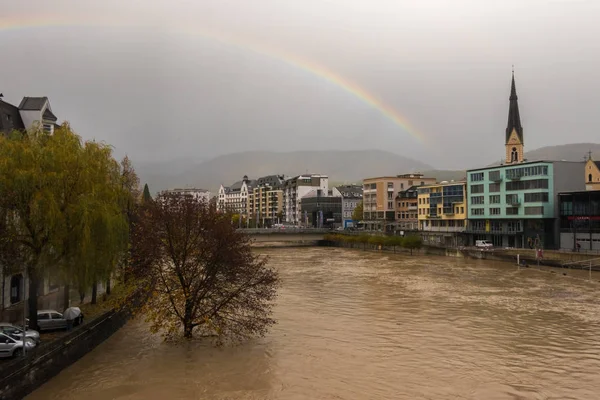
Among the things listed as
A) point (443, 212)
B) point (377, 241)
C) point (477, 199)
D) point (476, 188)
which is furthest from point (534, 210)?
point (377, 241)

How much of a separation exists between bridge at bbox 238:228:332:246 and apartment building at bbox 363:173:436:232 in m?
18.5

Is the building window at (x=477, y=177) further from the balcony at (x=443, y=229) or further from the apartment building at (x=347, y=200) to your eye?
the apartment building at (x=347, y=200)

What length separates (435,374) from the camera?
23.9 meters

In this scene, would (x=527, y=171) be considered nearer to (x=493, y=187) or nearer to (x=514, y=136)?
(x=493, y=187)

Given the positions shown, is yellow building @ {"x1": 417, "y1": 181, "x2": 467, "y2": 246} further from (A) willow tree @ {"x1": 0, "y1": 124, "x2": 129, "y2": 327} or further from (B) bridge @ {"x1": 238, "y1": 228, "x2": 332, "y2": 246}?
(A) willow tree @ {"x1": 0, "y1": 124, "x2": 129, "y2": 327}

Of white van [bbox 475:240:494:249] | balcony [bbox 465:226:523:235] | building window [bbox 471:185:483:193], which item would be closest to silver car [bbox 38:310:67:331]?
white van [bbox 475:240:494:249]

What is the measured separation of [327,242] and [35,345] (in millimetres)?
111379

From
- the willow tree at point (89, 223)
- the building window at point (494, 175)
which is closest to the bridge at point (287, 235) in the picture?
the building window at point (494, 175)

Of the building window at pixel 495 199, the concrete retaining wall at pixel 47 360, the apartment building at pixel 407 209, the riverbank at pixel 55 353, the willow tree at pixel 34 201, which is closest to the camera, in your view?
the concrete retaining wall at pixel 47 360

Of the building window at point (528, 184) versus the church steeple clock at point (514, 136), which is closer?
the building window at point (528, 184)

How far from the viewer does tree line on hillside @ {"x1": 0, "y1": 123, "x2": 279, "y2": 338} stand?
82.1 feet

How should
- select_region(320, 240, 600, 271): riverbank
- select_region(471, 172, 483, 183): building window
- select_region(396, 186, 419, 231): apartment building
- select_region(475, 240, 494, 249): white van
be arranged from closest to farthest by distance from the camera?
select_region(320, 240, 600, 271): riverbank < select_region(475, 240, 494, 249): white van < select_region(471, 172, 483, 183): building window < select_region(396, 186, 419, 231): apartment building

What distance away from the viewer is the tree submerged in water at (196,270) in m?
28.4

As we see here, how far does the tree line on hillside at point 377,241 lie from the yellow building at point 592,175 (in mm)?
30581
